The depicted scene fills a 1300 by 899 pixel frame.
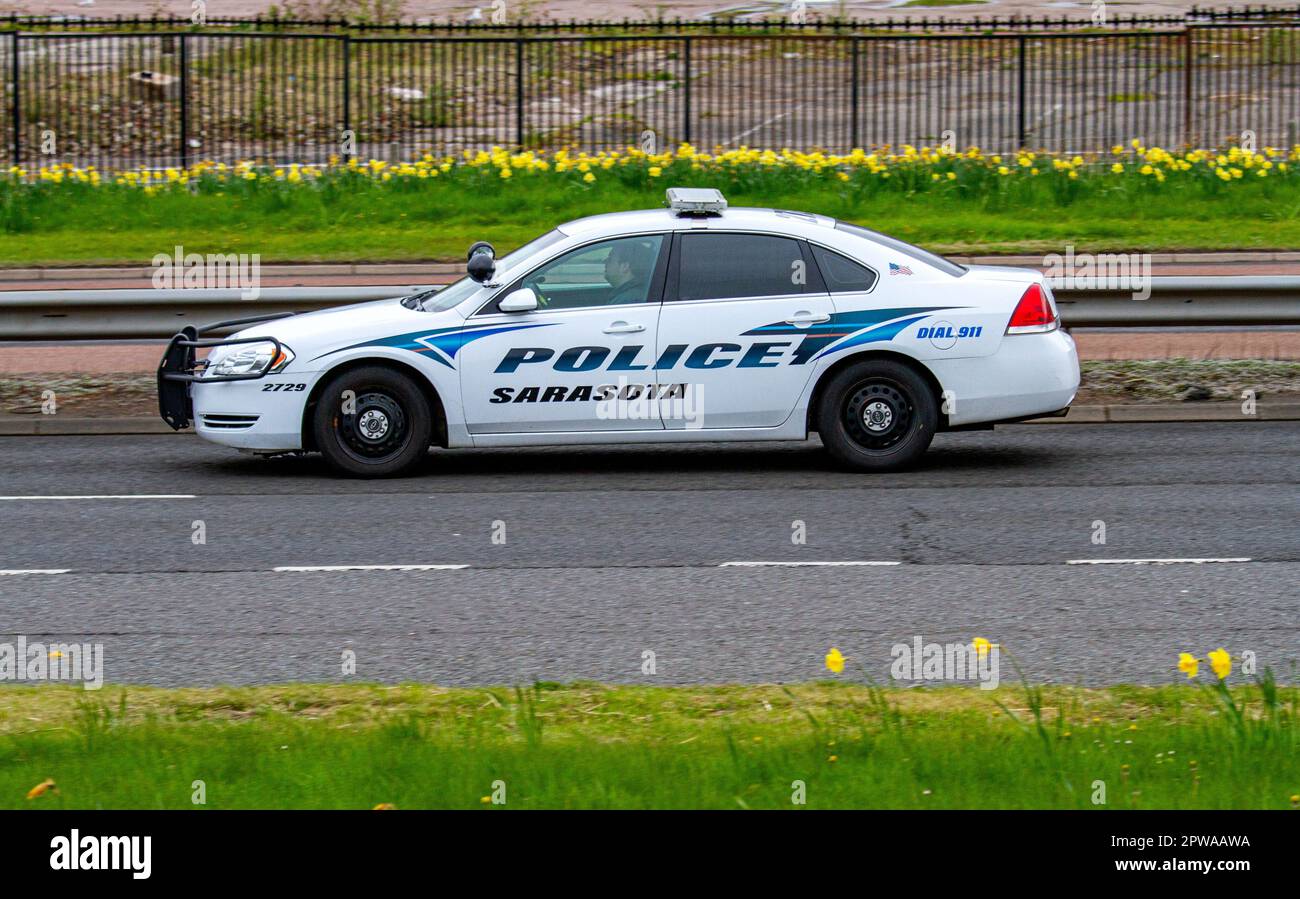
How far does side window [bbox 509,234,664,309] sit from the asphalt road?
113 cm

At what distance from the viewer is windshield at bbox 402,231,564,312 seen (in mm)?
11148

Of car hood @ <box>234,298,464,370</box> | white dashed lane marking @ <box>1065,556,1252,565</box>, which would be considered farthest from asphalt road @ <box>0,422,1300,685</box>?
car hood @ <box>234,298,464,370</box>

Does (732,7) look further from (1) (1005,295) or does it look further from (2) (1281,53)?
(1) (1005,295)

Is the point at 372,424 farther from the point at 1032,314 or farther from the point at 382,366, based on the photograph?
the point at 1032,314

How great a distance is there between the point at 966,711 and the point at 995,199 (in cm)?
1475

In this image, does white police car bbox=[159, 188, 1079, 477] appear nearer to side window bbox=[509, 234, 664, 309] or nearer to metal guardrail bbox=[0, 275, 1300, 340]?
side window bbox=[509, 234, 664, 309]

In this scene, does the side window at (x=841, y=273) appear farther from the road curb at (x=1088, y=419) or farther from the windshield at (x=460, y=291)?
the road curb at (x=1088, y=419)

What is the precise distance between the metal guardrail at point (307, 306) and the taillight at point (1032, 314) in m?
2.57

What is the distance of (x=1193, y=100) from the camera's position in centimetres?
2533

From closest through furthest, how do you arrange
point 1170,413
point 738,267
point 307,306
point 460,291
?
point 738,267 → point 460,291 → point 1170,413 → point 307,306

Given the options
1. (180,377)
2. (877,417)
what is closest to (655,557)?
(877,417)

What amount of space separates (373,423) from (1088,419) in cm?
525

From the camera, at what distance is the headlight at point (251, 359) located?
429 inches

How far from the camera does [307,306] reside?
45.0ft
